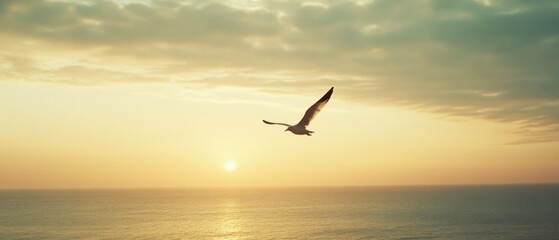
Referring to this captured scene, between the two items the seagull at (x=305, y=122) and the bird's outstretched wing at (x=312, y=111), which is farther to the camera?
the seagull at (x=305, y=122)

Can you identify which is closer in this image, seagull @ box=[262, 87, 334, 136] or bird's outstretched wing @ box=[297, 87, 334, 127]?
bird's outstretched wing @ box=[297, 87, 334, 127]

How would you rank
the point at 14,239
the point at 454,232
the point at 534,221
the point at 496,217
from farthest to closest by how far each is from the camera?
the point at 496,217
the point at 534,221
the point at 454,232
the point at 14,239

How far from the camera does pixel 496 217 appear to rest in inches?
5576

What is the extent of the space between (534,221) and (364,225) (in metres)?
47.2

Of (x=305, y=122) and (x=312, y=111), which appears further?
(x=305, y=122)

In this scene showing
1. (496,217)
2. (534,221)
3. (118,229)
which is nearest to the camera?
(118,229)

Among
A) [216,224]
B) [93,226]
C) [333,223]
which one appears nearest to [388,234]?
[333,223]

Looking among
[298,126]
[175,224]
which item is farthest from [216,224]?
[298,126]

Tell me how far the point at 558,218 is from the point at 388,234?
63.2m

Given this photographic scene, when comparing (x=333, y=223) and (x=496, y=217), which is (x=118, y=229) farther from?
(x=496, y=217)

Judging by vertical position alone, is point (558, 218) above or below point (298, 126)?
below

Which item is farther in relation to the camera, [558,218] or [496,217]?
[496,217]

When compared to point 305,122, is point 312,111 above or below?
above

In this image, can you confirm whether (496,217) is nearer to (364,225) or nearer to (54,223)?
(364,225)
